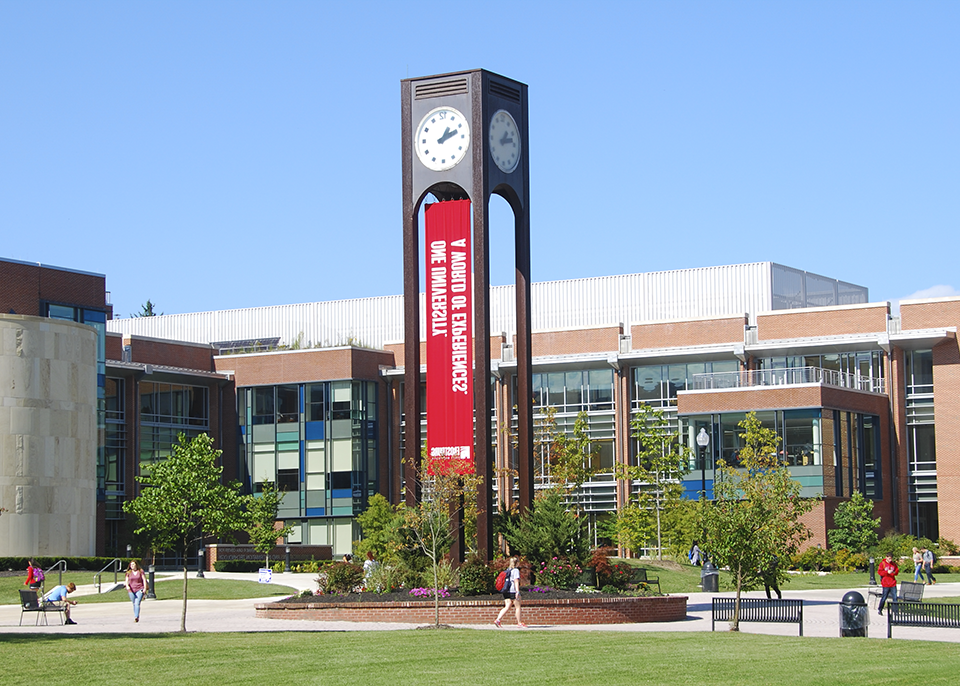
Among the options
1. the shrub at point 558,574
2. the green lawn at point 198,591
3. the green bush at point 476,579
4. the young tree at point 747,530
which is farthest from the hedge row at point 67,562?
the young tree at point 747,530

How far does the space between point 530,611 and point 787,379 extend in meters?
36.9

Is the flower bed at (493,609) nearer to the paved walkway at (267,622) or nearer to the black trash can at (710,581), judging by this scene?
the paved walkway at (267,622)

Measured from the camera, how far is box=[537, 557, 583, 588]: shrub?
30.8 metres

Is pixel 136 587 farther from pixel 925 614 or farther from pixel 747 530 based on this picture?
pixel 925 614

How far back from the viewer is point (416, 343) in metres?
34.2

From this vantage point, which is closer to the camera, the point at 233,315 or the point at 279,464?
the point at 279,464

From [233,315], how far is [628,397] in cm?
3913

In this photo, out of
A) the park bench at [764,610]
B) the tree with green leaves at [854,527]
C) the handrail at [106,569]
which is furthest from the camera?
the tree with green leaves at [854,527]

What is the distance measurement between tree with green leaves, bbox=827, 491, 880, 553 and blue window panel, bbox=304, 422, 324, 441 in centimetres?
A: 2653

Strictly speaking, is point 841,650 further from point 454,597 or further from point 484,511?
point 484,511

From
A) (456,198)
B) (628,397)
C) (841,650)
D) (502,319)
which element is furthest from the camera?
(502,319)

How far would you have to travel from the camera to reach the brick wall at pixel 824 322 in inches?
2532

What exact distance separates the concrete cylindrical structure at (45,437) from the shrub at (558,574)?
101ft

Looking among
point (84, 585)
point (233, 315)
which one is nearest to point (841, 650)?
point (84, 585)
